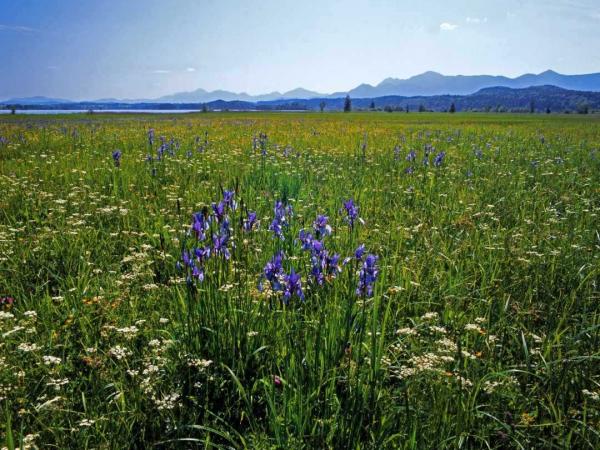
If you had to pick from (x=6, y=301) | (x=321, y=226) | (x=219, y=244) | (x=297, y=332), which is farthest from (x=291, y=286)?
(x=6, y=301)

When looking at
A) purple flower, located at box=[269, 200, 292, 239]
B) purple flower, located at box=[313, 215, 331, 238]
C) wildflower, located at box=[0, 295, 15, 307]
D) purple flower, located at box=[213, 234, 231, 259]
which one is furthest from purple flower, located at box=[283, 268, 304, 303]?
wildflower, located at box=[0, 295, 15, 307]

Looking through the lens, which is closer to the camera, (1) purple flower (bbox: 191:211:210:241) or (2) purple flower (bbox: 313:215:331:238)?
(1) purple flower (bbox: 191:211:210:241)

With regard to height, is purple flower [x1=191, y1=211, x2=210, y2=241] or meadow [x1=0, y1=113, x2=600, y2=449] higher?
purple flower [x1=191, y1=211, x2=210, y2=241]

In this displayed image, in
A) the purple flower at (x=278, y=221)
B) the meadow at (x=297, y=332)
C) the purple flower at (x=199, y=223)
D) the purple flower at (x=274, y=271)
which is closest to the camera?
the meadow at (x=297, y=332)

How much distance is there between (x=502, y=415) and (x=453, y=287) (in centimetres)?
120

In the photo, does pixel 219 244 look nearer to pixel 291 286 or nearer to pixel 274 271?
pixel 274 271

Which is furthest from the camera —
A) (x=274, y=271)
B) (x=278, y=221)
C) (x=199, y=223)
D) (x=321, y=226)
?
(x=278, y=221)

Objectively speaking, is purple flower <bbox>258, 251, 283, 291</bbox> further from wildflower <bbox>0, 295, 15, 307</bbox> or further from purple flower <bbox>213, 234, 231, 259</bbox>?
wildflower <bbox>0, 295, 15, 307</bbox>

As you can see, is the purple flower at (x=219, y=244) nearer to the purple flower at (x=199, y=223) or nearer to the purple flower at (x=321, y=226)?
the purple flower at (x=199, y=223)

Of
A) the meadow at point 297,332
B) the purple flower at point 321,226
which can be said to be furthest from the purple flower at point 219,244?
the purple flower at point 321,226

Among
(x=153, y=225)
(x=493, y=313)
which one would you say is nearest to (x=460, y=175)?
(x=493, y=313)

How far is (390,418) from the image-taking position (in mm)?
2018

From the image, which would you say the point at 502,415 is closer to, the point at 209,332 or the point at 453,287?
the point at 453,287

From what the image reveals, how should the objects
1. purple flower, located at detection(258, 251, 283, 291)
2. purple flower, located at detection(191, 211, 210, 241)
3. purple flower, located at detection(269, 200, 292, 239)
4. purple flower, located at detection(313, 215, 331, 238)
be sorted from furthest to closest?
purple flower, located at detection(269, 200, 292, 239)
purple flower, located at detection(313, 215, 331, 238)
purple flower, located at detection(191, 211, 210, 241)
purple flower, located at detection(258, 251, 283, 291)
